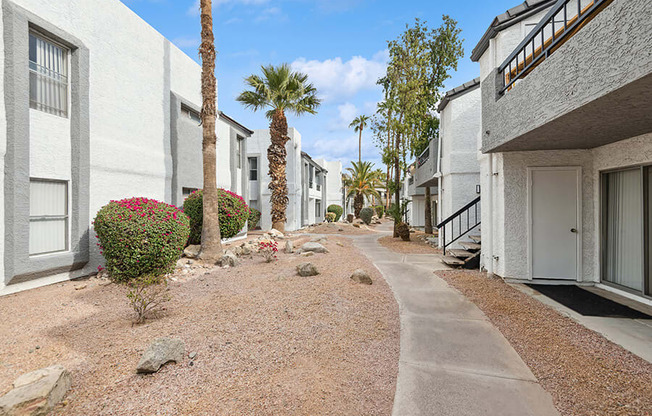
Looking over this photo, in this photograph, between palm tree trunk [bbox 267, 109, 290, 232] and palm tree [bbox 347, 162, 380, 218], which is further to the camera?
palm tree [bbox 347, 162, 380, 218]

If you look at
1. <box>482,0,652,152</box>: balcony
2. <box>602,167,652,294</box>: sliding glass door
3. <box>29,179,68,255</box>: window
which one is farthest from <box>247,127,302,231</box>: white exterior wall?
<box>602,167,652,294</box>: sliding glass door

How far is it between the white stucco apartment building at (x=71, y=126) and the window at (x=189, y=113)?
3.98 feet

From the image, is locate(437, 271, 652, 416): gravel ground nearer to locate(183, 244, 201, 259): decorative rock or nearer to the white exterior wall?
locate(183, 244, 201, 259): decorative rock

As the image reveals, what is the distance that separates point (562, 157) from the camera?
636 cm

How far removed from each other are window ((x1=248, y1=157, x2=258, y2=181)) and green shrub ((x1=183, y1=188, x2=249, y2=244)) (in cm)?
864

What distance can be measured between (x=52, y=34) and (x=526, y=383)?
10742 millimetres

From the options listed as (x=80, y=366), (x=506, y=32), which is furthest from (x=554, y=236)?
(x=80, y=366)

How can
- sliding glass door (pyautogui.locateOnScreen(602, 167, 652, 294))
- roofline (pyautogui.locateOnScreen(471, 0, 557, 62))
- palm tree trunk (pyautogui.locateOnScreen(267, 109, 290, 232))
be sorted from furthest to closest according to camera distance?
palm tree trunk (pyautogui.locateOnScreen(267, 109, 290, 232)), roofline (pyautogui.locateOnScreen(471, 0, 557, 62)), sliding glass door (pyautogui.locateOnScreen(602, 167, 652, 294))

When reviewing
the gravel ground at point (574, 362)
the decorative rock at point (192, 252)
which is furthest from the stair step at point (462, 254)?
the decorative rock at point (192, 252)

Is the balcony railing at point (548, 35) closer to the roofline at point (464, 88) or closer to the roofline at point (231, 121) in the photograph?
the roofline at point (464, 88)

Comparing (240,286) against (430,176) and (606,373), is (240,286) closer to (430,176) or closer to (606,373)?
(606,373)

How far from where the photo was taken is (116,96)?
8.16 m

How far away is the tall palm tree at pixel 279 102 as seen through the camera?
14211 mm

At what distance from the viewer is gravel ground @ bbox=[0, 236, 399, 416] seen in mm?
2672
